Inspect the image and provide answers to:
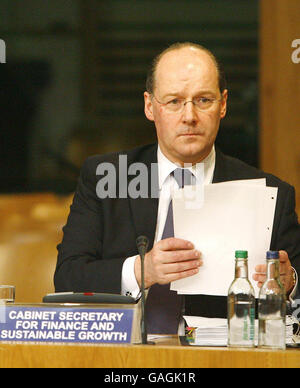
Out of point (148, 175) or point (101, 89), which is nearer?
point (148, 175)

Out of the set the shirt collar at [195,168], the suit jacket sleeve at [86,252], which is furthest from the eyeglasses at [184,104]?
the suit jacket sleeve at [86,252]

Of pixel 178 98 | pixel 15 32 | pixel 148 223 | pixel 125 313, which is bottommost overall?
pixel 125 313

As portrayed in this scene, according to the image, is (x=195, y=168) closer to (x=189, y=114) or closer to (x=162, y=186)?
(x=162, y=186)

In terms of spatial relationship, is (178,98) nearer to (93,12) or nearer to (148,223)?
(148,223)

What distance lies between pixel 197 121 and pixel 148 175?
10.5 inches

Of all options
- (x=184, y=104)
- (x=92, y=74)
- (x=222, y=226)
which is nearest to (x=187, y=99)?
(x=184, y=104)

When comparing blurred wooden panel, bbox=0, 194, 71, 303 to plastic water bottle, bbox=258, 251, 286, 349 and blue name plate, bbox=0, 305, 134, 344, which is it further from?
plastic water bottle, bbox=258, 251, 286, 349

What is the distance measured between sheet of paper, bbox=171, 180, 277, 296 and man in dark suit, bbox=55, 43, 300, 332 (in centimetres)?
28

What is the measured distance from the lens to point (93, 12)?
3.68m

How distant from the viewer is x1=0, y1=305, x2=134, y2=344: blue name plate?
1490 millimetres

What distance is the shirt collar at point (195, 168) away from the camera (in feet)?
7.25

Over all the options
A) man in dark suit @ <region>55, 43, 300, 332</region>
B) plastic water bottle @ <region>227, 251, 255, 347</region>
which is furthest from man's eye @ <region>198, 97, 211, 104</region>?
plastic water bottle @ <region>227, 251, 255, 347</region>

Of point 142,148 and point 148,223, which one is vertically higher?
point 142,148

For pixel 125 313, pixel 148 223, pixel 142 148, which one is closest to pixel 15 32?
pixel 142 148
